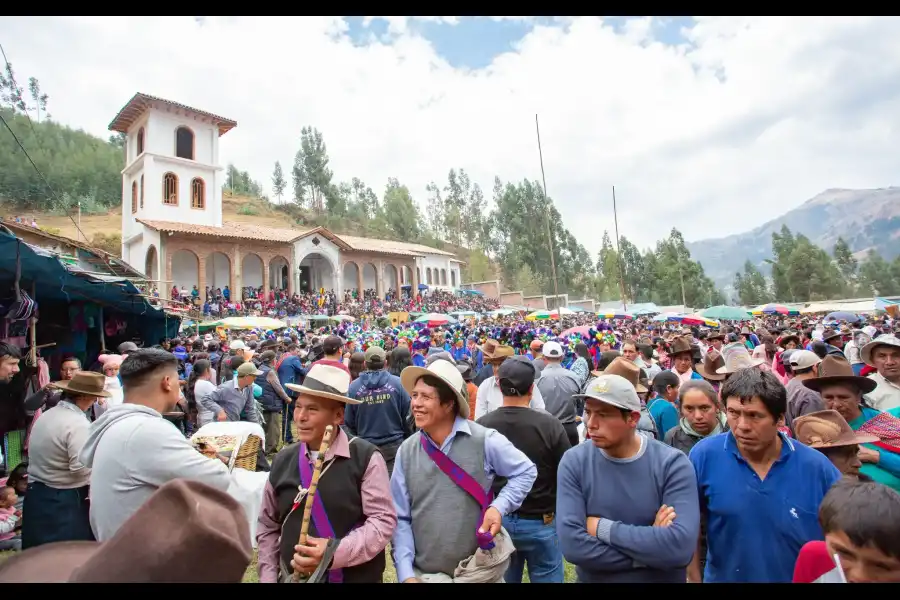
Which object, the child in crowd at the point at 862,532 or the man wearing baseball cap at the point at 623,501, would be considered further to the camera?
the man wearing baseball cap at the point at 623,501

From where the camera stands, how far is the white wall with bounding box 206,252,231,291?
27594 millimetres

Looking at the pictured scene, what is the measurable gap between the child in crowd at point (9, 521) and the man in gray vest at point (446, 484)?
192 inches

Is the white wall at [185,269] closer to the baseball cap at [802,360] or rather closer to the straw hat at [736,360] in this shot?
the straw hat at [736,360]

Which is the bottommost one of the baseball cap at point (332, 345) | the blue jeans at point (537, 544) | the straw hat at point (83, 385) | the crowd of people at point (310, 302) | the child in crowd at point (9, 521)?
the child in crowd at point (9, 521)

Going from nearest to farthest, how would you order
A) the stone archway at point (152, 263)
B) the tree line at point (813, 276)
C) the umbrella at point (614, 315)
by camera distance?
the stone archway at point (152, 263) < the umbrella at point (614, 315) < the tree line at point (813, 276)

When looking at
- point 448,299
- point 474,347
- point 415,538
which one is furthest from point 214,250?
point 415,538

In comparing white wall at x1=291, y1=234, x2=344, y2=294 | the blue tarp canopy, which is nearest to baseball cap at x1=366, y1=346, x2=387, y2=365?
the blue tarp canopy

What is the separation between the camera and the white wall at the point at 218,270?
27.6 meters

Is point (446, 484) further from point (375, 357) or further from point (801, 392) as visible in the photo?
point (801, 392)

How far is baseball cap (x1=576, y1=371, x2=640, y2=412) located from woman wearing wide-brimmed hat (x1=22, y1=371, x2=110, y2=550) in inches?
134

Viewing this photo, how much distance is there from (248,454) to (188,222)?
89.7 ft

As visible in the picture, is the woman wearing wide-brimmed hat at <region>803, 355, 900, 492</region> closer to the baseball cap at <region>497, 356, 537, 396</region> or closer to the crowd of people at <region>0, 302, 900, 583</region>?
the crowd of people at <region>0, 302, 900, 583</region>

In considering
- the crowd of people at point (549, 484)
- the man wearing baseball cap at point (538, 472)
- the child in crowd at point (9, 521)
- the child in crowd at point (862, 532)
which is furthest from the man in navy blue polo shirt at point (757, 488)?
the child in crowd at point (9, 521)

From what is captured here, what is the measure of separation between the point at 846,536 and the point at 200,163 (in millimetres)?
32291
